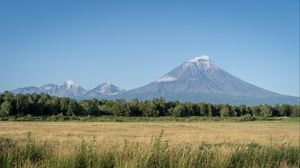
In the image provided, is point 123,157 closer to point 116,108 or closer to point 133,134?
point 133,134

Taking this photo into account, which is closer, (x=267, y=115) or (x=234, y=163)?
(x=234, y=163)

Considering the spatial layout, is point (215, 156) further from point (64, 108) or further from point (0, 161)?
point (64, 108)

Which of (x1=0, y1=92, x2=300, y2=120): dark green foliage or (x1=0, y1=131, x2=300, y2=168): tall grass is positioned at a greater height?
(x1=0, y1=92, x2=300, y2=120): dark green foliage

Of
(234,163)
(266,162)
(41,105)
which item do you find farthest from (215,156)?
(41,105)

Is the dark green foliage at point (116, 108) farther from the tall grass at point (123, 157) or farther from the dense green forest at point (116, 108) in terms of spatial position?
the tall grass at point (123, 157)

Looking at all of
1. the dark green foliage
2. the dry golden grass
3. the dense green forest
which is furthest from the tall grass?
the dense green forest

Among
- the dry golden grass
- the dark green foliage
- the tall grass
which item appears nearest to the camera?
the tall grass

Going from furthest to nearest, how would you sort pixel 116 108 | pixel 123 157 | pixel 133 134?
pixel 116 108
pixel 133 134
pixel 123 157

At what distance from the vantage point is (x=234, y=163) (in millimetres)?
11656

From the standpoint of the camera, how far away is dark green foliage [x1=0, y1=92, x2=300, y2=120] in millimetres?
114688

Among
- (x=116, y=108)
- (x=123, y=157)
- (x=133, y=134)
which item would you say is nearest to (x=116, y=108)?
(x=116, y=108)

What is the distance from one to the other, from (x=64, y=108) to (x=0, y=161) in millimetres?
117416

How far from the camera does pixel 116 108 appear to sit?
448ft

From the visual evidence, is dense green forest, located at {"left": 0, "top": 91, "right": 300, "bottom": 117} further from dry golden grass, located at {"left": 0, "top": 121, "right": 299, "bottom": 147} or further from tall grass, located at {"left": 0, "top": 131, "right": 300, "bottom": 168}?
tall grass, located at {"left": 0, "top": 131, "right": 300, "bottom": 168}
